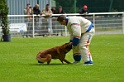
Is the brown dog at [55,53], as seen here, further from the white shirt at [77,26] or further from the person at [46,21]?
the person at [46,21]

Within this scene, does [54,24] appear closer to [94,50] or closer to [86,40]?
[94,50]

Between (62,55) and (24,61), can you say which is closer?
(62,55)

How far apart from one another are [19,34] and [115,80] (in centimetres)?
1863

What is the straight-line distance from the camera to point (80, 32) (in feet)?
44.2

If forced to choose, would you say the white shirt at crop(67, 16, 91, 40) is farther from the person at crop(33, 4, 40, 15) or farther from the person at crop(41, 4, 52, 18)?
the person at crop(33, 4, 40, 15)

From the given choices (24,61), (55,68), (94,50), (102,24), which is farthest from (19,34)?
(55,68)

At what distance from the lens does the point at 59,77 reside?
1134cm

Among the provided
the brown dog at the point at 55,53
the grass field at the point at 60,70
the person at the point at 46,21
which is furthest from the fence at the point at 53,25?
the brown dog at the point at 55,53

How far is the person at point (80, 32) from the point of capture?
13367 mm

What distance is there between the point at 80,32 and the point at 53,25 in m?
16.2

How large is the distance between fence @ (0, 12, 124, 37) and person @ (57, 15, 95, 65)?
50.0 ft

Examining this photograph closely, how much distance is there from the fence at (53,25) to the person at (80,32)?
15238 mm

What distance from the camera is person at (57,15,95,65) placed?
43.9ft

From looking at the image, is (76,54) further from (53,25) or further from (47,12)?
(53,25)
